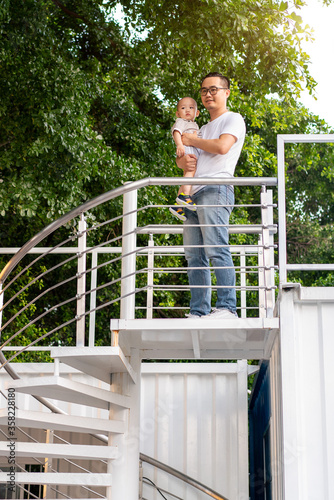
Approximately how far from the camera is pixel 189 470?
6.77 metres

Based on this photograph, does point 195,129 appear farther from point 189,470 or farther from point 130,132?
point 130,132

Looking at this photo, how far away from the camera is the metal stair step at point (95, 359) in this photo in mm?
4348

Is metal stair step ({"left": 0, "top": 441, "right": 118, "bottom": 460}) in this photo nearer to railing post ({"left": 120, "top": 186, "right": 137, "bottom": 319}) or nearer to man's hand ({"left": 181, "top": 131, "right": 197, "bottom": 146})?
railing post ({"left": 120, "top": 186, "right": 137, "bottom": 319})

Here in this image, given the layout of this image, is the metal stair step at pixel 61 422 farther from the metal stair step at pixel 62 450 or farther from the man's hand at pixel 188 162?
the man's hand at pixel 188 162

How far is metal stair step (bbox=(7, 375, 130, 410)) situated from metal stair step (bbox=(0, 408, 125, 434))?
0.14 m

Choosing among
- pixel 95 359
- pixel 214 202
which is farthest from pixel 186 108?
pixel 95 359

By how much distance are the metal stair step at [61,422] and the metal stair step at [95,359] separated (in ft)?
1.10

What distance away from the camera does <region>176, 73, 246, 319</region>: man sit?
4.39m

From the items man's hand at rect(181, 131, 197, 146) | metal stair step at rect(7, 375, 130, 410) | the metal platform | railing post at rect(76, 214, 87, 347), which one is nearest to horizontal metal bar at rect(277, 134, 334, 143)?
man's hand at rect(181, 131, 197, 146)

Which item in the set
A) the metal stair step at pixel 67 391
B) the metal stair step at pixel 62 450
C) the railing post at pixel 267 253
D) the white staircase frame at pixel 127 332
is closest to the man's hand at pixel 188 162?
the white staircase frame at pixel 127 332

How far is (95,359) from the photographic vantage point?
4.53 metres

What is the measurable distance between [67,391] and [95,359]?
0.27m

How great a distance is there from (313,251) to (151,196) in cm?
547

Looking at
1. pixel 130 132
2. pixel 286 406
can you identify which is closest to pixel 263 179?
pixel 286 406
